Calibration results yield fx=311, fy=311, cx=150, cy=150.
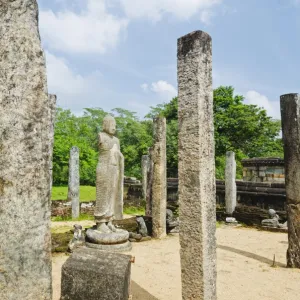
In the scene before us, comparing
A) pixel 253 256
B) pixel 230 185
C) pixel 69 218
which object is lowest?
pixel 253 256

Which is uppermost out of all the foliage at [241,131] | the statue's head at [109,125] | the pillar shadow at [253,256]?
the foliage at [241,131]

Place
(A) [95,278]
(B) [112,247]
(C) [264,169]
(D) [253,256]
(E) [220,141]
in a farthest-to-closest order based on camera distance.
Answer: (E) [220,141] < (C) [264,169] < (D) [253,256] < (B) [112,247] < (A) [95,278]

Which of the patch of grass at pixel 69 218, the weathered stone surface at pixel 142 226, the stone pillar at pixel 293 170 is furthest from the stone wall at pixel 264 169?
the stone pillar at pixel 293 170

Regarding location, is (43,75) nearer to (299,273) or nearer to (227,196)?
(299,273)

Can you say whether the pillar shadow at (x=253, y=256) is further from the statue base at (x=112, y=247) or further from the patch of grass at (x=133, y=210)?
the patch of grass at (x=133, y=210)

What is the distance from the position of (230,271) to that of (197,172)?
340cm

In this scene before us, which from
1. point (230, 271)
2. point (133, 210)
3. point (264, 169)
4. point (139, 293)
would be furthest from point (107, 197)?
point (264, 169)

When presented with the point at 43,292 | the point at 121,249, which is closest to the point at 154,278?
the point at 121,249

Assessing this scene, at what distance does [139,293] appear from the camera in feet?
16.4

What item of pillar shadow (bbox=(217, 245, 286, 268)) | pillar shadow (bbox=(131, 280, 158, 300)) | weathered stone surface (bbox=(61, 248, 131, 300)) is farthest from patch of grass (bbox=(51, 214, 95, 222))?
weathered stone surface (bbox=(61, 248, 131, 300))

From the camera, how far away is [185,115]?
12.8 feet

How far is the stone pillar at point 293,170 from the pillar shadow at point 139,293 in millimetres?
3188

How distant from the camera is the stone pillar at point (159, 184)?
929 cm

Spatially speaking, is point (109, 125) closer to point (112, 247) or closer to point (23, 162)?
point (112, 247)
